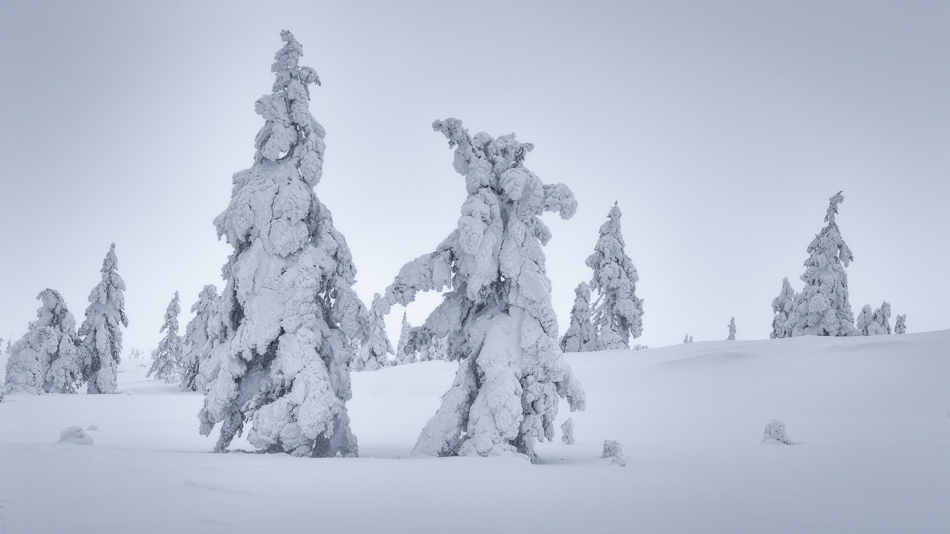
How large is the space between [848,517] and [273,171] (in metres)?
10.7

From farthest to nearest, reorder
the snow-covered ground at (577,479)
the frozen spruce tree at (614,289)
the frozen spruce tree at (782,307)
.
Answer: the frozen spruce tree at (782,307), the frozen spruce tree at (614,289), the snow-covered ground at (577,479)

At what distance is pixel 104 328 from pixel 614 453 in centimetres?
2968

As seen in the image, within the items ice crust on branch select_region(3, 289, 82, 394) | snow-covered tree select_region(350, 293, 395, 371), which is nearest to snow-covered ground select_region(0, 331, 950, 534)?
ice crust on branch select_region(3, 289, 82, 394)

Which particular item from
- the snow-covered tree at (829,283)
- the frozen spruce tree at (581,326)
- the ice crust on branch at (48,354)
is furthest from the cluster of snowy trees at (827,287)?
the ice crust on branch at (48,354)

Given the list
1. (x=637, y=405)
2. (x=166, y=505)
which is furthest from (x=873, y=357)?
(x=166, y=505)

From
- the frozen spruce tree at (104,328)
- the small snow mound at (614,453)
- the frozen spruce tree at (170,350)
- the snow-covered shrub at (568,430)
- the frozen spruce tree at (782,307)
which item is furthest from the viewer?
the frozen spruce tree at (170,350)

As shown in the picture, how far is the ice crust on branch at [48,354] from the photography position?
2550 cm

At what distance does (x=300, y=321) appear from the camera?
10.3 m

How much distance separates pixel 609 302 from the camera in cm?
3219

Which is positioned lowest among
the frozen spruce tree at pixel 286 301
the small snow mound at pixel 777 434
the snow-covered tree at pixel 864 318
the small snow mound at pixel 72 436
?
the small snow mound at pixel 72 436

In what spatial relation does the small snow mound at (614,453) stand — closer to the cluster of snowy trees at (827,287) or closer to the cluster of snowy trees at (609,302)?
the cluster of snowy trees at (609,302)

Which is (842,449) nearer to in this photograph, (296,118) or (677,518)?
(677,518)

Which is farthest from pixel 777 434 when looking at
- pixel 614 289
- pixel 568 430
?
pixel 614 289

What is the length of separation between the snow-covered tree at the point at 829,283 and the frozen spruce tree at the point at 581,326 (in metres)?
11.6
